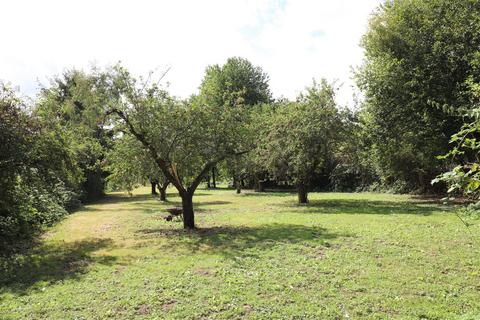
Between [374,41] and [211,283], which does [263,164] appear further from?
[211,283]

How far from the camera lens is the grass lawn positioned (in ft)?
23.2

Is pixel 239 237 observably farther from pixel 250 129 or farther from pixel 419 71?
pixel 419 71

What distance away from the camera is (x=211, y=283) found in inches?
339

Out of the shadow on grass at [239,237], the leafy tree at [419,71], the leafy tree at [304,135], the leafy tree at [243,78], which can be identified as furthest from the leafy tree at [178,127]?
the leafy tree at [243,78]

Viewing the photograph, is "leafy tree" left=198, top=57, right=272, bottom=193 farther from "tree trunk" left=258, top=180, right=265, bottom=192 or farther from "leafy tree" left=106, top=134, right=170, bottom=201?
"leafy tree" left=106, top=134, right=170, bottom=201

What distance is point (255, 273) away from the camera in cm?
929

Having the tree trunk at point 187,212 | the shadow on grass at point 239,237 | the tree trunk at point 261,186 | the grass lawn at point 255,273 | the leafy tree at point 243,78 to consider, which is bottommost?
the grass lawn at point 255,273

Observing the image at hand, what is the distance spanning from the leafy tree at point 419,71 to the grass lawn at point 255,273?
861 cm

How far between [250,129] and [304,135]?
7387 mm

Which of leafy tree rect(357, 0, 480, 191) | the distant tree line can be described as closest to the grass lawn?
the distant tree line

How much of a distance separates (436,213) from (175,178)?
12.9m

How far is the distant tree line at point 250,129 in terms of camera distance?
1328 cm

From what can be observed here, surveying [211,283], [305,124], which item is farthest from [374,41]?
[211,283]

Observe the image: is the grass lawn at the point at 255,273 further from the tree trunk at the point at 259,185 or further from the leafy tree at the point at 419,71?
the tree trunk at the point at 259,185
